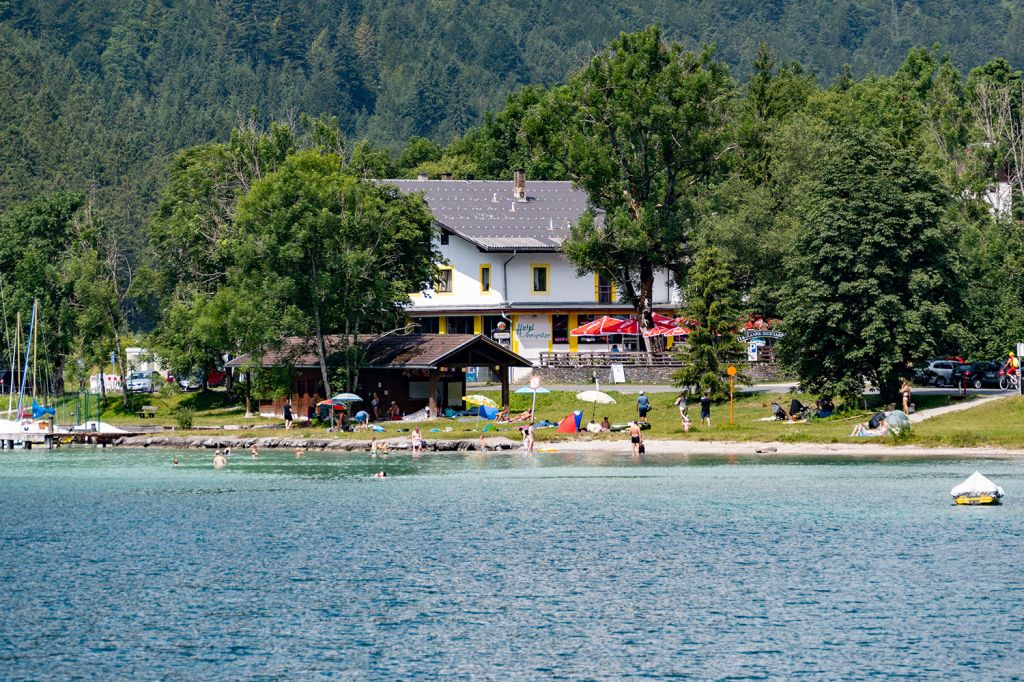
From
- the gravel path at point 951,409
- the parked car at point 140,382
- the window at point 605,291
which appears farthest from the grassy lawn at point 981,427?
the parked car at point 140,382

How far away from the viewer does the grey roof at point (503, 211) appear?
357 ft

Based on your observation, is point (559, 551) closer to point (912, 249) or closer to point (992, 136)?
point (912, 249)

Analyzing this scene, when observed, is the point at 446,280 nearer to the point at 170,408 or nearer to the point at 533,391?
the point at 170,408

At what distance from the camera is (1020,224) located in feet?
329

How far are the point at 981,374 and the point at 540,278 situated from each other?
36210 mm

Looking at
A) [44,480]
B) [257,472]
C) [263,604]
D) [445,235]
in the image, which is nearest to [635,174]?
[445,235]

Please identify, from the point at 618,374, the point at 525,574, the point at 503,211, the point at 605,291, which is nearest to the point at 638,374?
the point at 618,374

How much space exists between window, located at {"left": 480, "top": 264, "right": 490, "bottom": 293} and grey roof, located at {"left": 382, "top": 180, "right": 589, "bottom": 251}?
1.87 metres

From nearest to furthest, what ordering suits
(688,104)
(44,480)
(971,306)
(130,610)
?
(130,610), (44,480), (971,306), (688,104)

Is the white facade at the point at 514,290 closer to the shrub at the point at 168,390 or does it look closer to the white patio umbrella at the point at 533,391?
the white patio umbrella at the point at 533,391

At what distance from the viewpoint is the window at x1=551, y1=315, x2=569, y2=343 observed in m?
109

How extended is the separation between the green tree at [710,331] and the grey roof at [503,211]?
90.9 ft

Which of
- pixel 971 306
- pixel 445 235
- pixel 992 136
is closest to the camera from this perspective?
pixel 971 306

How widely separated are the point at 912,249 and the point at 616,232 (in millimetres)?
23648
